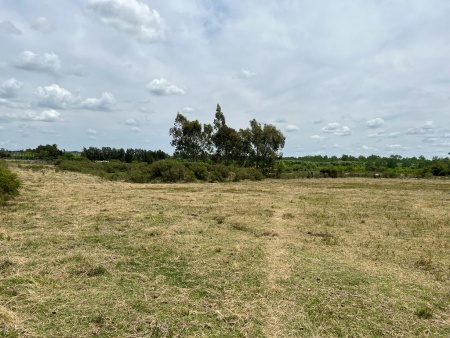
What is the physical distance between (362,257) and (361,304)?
105 inches

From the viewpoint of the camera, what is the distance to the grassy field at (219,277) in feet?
14.3

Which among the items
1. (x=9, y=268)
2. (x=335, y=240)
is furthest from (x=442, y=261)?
(x=9, y=268)

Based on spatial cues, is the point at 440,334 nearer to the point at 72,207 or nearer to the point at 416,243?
the point at 416,243

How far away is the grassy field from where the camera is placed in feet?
14.3

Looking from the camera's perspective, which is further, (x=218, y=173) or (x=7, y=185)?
(x=218, y=173)

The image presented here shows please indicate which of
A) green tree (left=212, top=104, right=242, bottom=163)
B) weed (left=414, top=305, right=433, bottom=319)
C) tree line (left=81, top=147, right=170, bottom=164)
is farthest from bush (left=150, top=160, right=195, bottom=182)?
tree line (left=81, top=147, right=170, bottom=164)

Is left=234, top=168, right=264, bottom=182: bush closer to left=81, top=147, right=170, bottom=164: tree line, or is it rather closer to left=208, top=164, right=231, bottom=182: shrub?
left=208, top=164, right=231, bottom=182: shrub

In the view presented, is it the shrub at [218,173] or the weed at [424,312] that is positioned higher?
the shrub at [218,173]

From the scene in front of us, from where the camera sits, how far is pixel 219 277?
238 inches

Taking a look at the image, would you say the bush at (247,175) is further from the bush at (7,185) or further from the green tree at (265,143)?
the bush at (7,185)

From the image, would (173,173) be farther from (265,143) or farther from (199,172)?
(265,143)

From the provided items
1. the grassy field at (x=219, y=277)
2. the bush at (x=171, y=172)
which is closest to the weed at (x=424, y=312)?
the grassy field at (x=219, y=277)

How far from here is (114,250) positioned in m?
7.61

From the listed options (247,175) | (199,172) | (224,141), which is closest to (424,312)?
→ (199,172)
